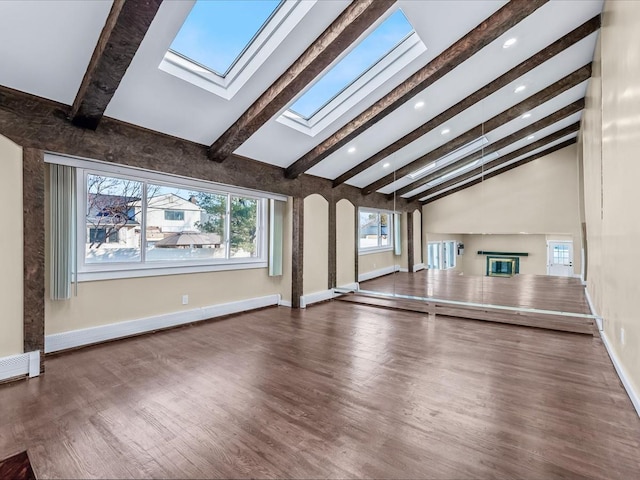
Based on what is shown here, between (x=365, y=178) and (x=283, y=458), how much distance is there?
5.76 m

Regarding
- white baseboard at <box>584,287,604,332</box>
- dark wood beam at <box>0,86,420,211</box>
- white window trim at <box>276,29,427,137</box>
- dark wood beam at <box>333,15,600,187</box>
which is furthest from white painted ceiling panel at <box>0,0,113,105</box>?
white baseboard at <box>584,287,604,332</box>

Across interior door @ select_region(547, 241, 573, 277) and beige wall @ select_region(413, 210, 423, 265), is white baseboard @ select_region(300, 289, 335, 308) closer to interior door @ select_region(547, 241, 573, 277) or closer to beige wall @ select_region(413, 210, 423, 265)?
beige wall @ select_region(413, 210, 423, 265)

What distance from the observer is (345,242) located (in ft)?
22.6

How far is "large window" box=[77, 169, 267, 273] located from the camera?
3803 mm

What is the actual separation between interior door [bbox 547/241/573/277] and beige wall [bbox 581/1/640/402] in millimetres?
493

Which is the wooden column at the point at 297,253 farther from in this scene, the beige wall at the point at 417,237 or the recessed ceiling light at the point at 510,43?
the recessed ceiling light at the point at 510,43

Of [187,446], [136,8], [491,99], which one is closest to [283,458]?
[187,446]

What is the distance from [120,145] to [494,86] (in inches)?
185

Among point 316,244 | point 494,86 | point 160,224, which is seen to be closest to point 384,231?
point 316,244

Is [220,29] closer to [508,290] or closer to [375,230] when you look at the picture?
[375,230]

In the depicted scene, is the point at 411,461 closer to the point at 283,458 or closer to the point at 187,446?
the point at 283,458

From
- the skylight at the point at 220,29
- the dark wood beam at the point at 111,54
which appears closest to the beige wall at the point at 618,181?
the skylight at the point at 220,29

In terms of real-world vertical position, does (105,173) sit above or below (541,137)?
below

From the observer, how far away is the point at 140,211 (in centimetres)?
420
